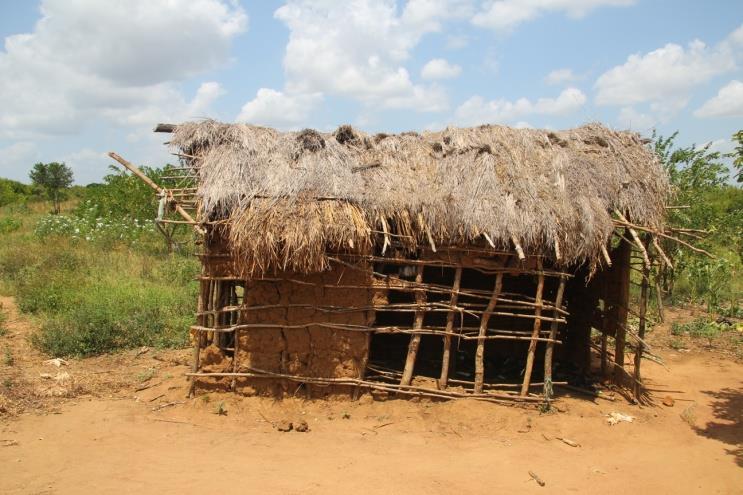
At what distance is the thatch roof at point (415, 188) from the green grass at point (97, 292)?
2923 millimetres

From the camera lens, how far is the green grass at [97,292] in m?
9.04

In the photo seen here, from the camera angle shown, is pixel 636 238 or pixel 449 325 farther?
pixel 449 325

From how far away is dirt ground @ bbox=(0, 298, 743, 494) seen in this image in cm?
540

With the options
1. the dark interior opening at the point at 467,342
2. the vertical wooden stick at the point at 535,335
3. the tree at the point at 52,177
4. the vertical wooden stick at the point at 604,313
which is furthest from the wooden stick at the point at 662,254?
the tree at the point at 52,177

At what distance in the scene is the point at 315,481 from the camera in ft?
17.6

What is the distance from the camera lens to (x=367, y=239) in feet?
22.1

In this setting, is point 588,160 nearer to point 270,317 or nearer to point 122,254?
point 270,317

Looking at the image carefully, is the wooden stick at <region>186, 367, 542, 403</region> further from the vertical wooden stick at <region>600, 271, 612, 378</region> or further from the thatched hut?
the vertical wooden stick at <region>600, 271, 612, 378</region>

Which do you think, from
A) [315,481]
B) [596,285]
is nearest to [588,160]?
[596,285]

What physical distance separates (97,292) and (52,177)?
22442mm

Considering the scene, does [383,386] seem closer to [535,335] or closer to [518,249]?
[535,335]

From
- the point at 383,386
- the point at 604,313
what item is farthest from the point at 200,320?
the point at 604,313

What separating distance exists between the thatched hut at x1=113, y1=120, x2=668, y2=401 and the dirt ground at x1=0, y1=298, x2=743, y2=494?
0.42 m

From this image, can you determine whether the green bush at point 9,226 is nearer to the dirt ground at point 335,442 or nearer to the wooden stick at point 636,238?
the dirt ground at point 335,442
